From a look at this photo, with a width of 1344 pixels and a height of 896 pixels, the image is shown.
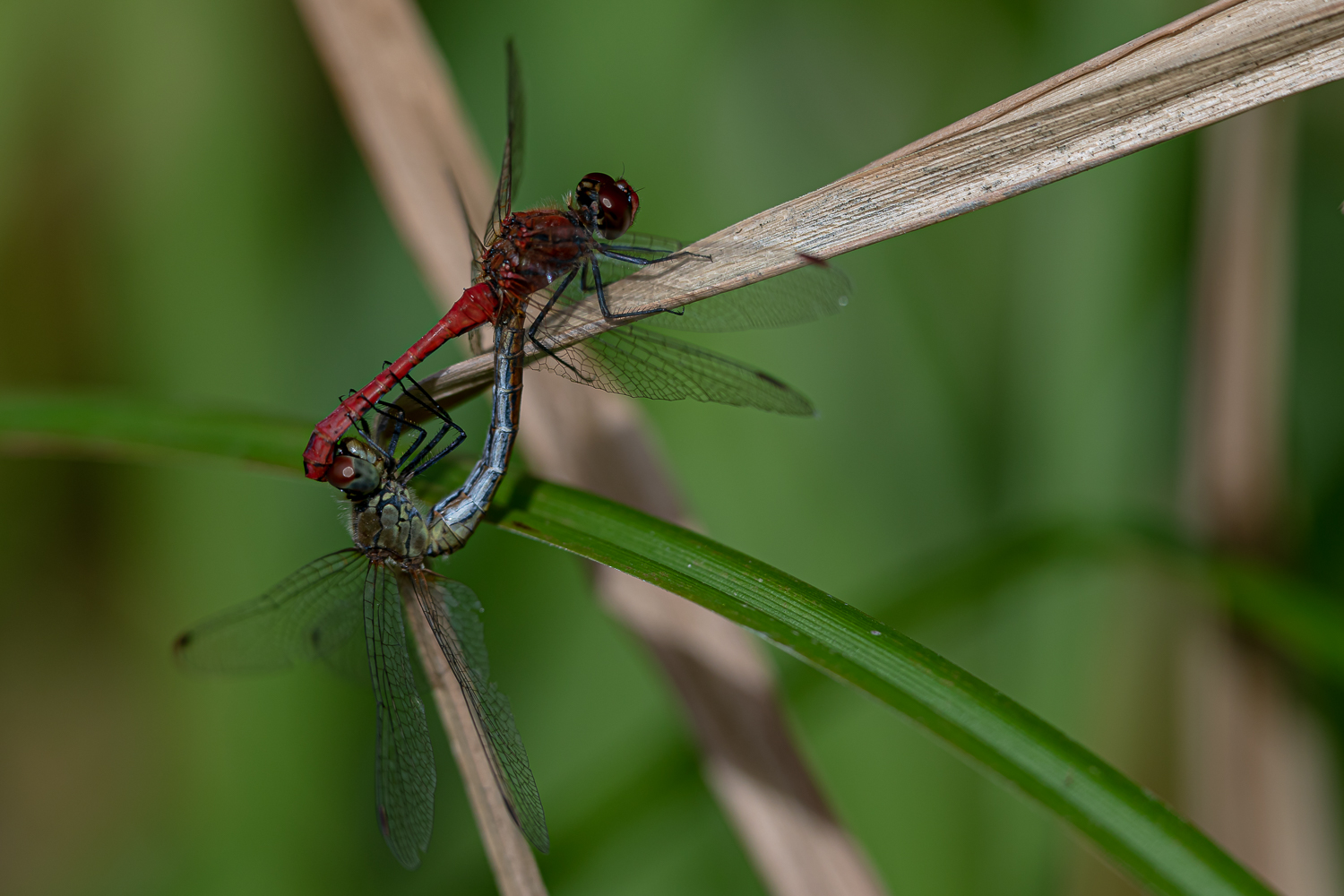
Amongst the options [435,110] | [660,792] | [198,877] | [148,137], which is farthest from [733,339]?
[198,877]

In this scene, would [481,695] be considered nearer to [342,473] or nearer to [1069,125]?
[342,473]

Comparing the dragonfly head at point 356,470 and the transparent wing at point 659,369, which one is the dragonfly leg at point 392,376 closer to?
the dragonfly head at point 356,470

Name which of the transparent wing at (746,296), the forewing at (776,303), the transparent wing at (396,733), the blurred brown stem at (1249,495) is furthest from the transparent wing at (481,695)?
the blurred brown stem at (1249,495)

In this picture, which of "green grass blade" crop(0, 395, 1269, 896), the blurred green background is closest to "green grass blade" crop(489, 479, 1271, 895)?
"green grass blade" crop(0, 395, 1269, 896)

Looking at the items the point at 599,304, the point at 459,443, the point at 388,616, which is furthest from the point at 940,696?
the point at 388,616

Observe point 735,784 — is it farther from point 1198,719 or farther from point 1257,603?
point 1198,719

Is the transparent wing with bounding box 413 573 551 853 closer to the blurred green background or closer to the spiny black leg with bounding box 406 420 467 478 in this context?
the spiny black leg with bounding box 406 420 467 478
